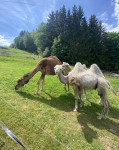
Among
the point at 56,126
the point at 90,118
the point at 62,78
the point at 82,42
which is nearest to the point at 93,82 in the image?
the point at 62,78

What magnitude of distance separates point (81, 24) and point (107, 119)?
31.6 m

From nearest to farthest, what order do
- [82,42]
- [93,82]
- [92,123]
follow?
[92,123], [93,82], [82,42]

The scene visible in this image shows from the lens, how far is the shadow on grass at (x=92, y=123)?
11.0 feet

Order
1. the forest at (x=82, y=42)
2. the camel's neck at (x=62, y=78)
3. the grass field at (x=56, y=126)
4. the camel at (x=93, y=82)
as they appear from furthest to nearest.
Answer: the forest at (x=82, y=42)
the camel's neck at (x=62, y=78)
the camel at (x=93, y=82)
the grass field at (x=56, y=126)

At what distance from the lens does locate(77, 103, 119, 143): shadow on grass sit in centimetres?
335

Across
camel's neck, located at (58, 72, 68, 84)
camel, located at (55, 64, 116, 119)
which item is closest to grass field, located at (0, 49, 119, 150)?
camel, located at (55, 64, 116, 119)

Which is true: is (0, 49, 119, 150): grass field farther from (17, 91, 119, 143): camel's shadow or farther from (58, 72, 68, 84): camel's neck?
(58, 72, 68, 84): camel's neck

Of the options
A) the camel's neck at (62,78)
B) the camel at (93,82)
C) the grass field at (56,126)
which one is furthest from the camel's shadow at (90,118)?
the camel's neck at (62,78)

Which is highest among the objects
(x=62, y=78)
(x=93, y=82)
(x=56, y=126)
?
(x=93, y=82)

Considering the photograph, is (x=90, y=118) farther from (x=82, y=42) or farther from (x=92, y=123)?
(x=82, y=42)

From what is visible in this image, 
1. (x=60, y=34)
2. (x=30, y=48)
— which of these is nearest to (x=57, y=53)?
(x=60, y=34)

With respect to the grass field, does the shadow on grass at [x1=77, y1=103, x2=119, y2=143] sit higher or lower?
higher

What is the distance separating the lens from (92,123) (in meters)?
3.86

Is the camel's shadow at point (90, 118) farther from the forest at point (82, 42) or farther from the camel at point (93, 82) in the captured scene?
the forest at point (82, 42)
